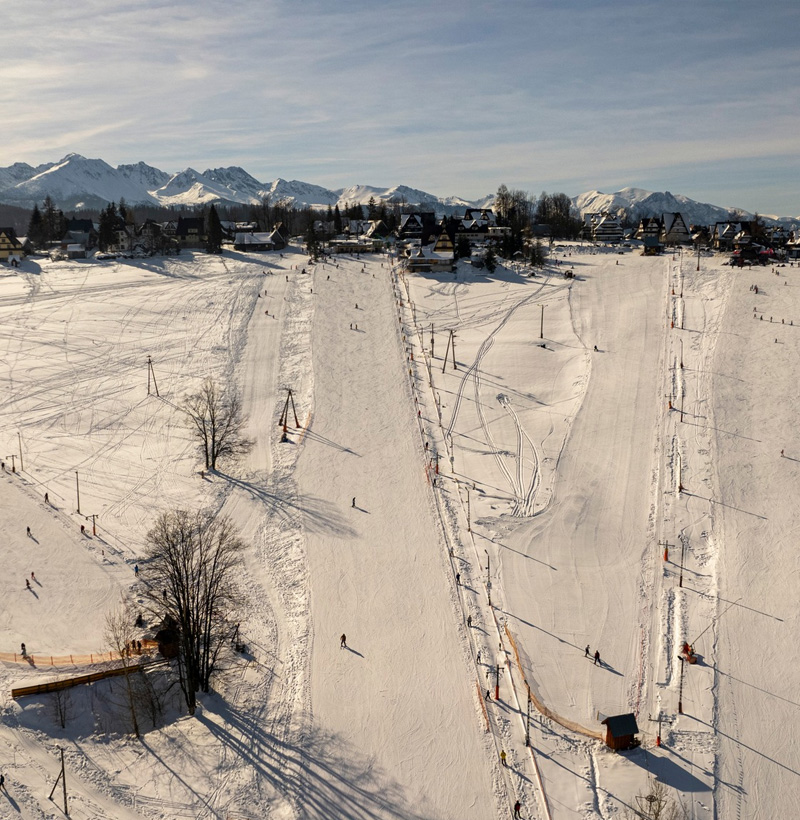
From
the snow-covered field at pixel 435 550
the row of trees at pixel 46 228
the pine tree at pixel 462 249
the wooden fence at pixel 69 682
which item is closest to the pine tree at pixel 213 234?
the row of trees at pixel 46 228

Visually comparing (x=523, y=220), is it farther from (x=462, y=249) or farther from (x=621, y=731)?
(x=621, y=731)

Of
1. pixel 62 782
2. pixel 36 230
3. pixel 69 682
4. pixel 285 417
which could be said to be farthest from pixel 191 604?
pixel 36 230

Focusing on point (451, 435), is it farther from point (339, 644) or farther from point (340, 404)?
point (339, 644)

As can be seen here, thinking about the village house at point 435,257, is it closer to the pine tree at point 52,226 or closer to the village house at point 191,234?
the village house at point 191,234

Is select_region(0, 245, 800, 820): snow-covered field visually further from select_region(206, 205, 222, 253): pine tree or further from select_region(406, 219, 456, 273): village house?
select_region(206, 205, 222, 253): pine tree

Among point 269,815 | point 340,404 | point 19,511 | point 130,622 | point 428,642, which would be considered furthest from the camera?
point 340,404

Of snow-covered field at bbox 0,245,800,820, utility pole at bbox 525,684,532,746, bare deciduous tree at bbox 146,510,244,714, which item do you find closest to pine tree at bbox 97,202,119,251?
snow-covered field at bbox 0,245,800,820

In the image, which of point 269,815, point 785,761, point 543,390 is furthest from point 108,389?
point 785,761

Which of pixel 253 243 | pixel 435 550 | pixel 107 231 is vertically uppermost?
pixel 107 231
